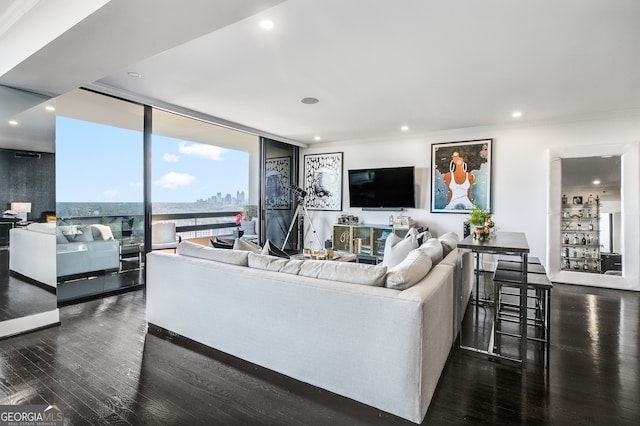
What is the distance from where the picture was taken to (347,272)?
1977mm

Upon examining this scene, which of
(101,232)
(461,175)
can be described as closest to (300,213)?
(461,175)

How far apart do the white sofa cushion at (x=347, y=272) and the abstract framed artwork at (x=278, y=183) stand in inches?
171

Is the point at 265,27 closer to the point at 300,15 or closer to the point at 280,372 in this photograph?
the point at 300,15

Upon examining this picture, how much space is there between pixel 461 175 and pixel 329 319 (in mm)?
4477

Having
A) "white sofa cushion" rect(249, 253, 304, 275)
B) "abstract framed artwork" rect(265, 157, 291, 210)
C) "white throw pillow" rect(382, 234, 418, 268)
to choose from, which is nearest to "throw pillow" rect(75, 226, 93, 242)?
"white sofa cushion" rect(249, 253, 304, 275)

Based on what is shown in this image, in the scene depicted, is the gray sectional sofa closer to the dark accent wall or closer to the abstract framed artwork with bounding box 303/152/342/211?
the dark accent wall

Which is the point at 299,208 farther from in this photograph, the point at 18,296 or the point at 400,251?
the point at 18,296

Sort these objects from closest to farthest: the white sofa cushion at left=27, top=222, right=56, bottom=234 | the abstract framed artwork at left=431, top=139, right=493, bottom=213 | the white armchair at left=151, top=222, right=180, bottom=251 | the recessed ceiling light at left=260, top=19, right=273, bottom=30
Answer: the recessed ceiling light at left=260, top=19, right=273, bottom=30, the white sofa cushion at left=27, top=222, right=56, bottom=234, the white armchair at left=151, top=222, right=180, bottom=251, the abstract framed artwork at left=431, top=139, right=493, bottom=213

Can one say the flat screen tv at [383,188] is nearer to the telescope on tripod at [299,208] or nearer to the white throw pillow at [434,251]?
the telescope on tripod at [299,208]

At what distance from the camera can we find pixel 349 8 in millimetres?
2154

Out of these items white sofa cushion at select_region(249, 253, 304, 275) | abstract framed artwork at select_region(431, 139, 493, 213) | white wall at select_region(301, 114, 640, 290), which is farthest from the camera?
abstract framed artwork at select_region(431, 139, 493, 213)

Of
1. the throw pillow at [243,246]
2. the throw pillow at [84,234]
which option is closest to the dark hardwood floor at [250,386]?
the throw pillow at [243,246]

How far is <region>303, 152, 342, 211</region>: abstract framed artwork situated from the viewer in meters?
6.77

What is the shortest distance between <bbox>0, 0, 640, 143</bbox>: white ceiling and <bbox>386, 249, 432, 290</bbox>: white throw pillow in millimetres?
1608
